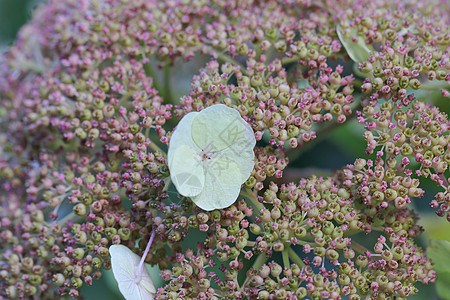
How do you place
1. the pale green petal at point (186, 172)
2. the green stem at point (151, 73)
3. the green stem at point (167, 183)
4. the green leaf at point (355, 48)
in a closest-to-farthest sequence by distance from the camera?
1. the pale green petal at point (186, 172)
2. the green stem at point (167, 183)
3. the green leaf at point (355, 48)
4. the green stem at point (151, 73)

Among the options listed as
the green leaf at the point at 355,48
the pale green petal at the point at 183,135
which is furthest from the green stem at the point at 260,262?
the green leaf at the point at 355,48

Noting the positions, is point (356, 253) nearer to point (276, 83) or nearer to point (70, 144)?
point (276, 83)

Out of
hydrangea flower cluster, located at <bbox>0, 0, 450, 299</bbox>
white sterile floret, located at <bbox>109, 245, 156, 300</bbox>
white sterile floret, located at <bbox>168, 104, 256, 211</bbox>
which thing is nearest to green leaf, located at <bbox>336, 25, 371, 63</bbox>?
hydrangea flower cluster, located at <bbox>0, 0, 450, 299</bbox>

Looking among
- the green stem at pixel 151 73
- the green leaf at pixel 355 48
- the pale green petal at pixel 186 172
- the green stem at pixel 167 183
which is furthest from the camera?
the green stem at pixel 151 73

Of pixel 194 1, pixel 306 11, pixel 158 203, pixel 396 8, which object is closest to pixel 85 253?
pixel 158 203

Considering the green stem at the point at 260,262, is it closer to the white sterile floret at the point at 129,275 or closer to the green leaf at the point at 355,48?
the white sterile floret at the point at 129,275

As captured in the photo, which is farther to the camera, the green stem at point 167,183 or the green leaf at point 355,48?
the green leaf at point 355,48
